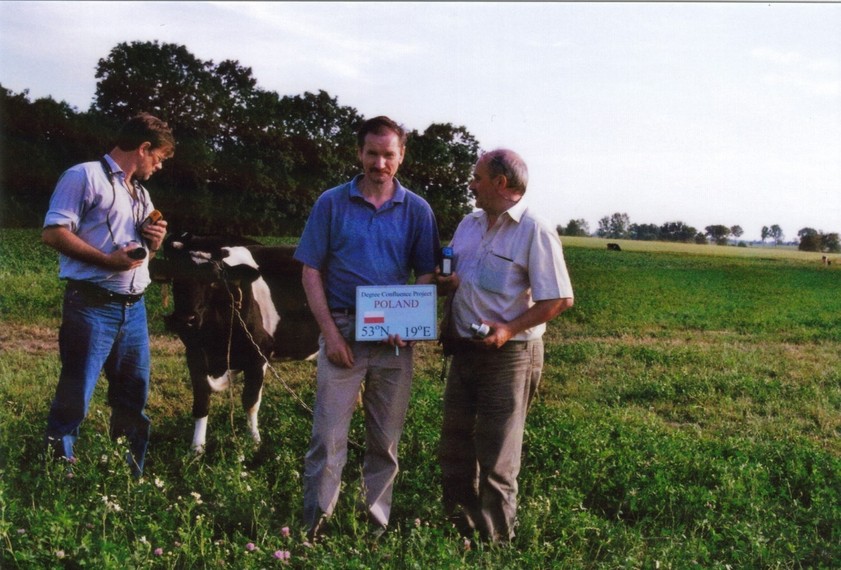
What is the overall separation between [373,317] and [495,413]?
91 cm

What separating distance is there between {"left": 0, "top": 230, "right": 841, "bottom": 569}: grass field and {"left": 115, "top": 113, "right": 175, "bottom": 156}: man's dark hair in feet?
6.45

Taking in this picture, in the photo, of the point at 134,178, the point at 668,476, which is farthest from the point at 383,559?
the point at 134,178

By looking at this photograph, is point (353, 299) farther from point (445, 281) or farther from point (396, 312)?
point (445, 281)

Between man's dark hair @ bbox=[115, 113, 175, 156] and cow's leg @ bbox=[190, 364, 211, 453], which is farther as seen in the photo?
cow's leg @ bbox=[190, 364, 211, 453]

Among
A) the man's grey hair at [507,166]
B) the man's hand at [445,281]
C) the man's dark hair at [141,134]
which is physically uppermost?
the man's dark hair at [141,134]

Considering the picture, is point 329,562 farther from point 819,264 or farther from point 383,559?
point 819,264

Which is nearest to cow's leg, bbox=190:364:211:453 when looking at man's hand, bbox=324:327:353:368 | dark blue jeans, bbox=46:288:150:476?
dark blue jeans, bbox=46:288:150:476

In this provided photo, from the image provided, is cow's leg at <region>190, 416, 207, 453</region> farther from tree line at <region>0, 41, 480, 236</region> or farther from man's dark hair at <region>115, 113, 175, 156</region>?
tree line at <region>0, 41, 480, 236</region>

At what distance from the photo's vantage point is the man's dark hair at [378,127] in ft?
12.4

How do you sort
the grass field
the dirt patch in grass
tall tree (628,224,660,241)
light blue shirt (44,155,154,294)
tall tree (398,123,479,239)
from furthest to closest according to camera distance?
1. tall tree (398,123,479,239)
2. tall tree (628,224,660,241)
3. the dirt patch in grass
4. light blue shirt (44,155,154,294)
5. the grass field

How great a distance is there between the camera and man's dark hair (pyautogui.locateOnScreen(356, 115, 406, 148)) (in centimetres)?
378

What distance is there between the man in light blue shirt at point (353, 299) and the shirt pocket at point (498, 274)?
33 cm

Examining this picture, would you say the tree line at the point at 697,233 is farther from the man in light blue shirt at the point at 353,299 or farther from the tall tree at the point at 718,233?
the man in light blue shirt at the point at 353,299

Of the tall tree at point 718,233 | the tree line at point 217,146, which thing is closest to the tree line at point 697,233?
the tall tree at point 718,233
